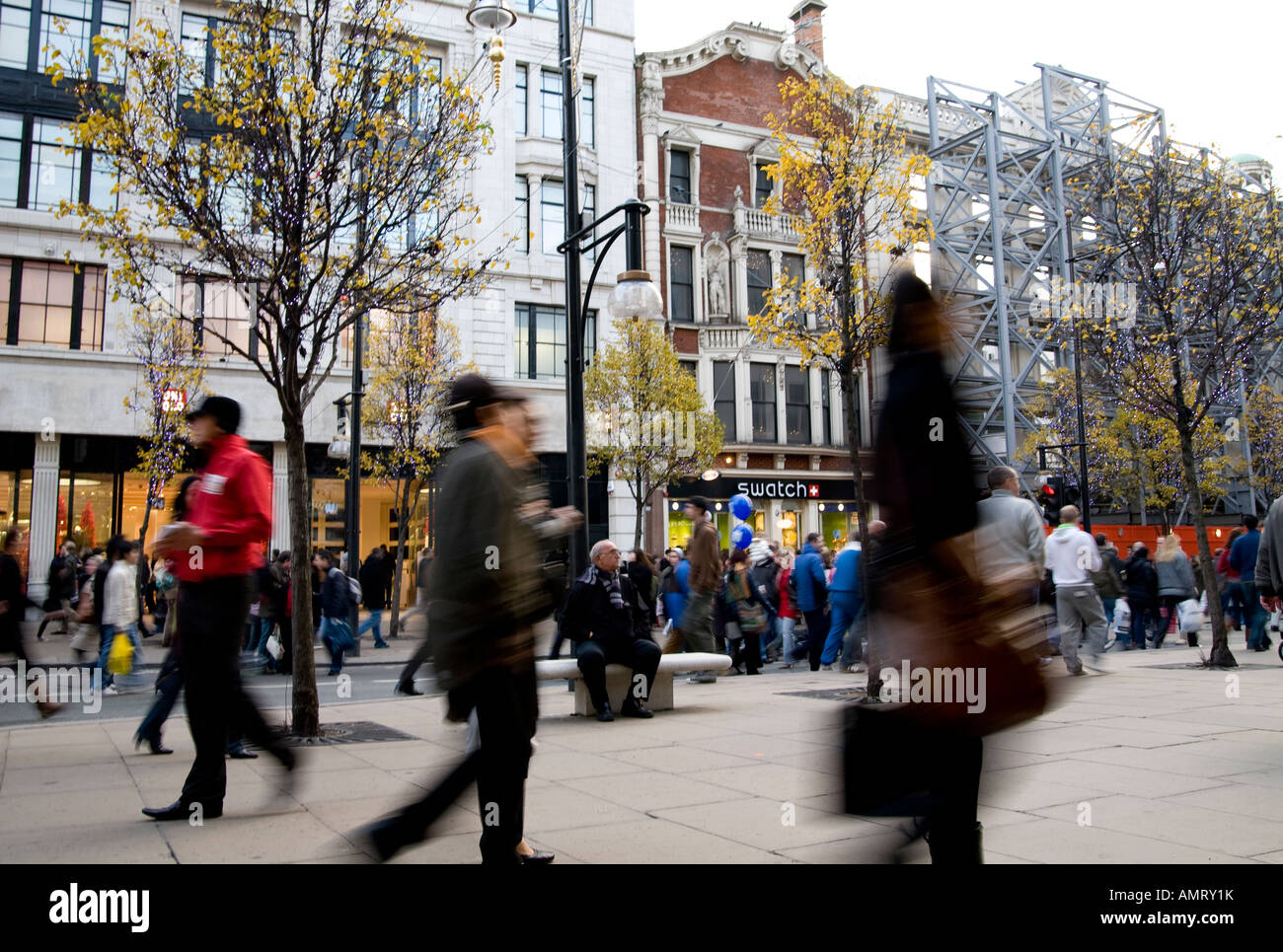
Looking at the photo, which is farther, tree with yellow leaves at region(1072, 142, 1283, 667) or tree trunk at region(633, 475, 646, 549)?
tree trunk at region(633, 475, 646, 549)

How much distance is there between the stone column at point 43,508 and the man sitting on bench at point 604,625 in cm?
1985

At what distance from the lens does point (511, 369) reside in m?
29.0

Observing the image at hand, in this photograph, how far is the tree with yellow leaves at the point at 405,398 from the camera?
856 inches

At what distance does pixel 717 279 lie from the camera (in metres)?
33.1

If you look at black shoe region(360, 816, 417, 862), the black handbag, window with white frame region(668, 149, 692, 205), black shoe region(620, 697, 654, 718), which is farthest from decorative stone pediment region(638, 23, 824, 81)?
the black handbag

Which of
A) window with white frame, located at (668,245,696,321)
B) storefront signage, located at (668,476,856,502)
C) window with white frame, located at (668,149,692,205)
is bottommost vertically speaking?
storefront signage, located at (668,476,856,502)

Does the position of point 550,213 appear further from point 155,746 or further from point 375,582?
point 155,746

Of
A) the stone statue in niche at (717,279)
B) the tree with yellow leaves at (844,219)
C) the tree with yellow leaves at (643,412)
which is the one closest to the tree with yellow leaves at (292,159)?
the tree with yellow leaves at (844,219)

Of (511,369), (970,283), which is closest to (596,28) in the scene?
(511,369)

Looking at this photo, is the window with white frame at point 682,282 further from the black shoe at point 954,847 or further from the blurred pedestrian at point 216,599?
the black shoe at point 954,847

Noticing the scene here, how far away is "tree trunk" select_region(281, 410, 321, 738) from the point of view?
26.4 feet

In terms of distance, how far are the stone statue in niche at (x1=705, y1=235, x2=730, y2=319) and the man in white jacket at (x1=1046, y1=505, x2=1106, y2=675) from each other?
879 inches

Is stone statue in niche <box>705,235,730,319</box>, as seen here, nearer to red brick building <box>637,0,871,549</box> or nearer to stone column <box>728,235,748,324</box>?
red brick building <box>637,0,871,549</box>
